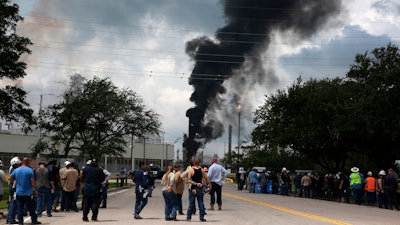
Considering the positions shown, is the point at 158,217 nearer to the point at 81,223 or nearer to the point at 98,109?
the point at 81,223

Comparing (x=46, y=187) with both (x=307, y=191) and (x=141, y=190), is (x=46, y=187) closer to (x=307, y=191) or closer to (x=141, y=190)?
(x=141, y=190)

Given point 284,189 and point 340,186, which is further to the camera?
point 284,189

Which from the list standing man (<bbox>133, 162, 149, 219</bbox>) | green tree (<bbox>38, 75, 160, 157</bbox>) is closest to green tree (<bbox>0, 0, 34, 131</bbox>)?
green tree (<bbox>38, 75, 160, 157</bbox>)

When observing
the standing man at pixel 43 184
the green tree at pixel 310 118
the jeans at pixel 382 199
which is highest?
the green tree at pixel 310 118

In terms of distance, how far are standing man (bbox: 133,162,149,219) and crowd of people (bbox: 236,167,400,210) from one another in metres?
12.0

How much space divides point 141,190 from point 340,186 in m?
15.7

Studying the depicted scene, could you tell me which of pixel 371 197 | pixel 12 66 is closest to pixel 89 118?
pixel 12 66

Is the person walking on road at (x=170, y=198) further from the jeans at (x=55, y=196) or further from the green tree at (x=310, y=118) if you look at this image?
the green tree at (x=310, y=118)

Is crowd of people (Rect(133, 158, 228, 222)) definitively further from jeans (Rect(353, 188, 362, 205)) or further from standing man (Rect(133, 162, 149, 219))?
jeans (Rect(353, 188, 362, 205))

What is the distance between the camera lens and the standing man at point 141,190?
15117 millimetres

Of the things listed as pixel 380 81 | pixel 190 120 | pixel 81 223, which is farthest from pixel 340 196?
pixel 190 120

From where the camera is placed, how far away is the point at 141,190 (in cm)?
1537

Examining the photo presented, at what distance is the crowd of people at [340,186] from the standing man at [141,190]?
1202 centimetres

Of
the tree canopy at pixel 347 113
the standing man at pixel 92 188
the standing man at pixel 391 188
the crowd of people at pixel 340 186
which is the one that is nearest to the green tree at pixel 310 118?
the tree canopy at pixel 347 113
